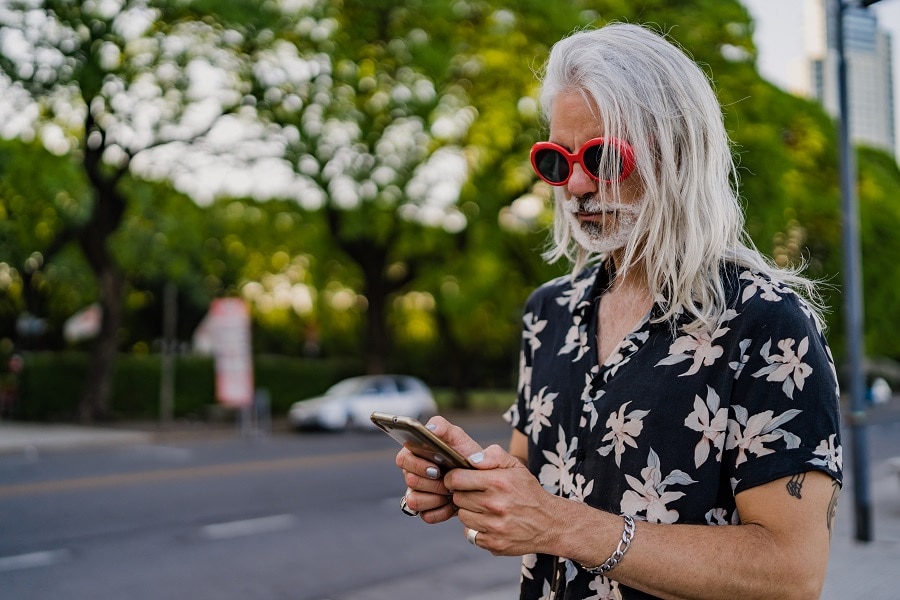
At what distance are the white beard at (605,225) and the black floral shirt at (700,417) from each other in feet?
0.52

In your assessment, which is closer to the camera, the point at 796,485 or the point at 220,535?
the point at 796,485

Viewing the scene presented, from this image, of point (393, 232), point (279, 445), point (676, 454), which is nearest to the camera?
point (676, 454)

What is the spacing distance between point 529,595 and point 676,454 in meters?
0.48

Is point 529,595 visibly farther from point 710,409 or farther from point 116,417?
point 116,417

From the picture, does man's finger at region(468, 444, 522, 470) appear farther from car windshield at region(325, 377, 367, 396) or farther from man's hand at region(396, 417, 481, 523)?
car windshield at region(325, 377, 367, 396)

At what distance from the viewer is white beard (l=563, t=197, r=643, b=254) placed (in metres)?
1.69

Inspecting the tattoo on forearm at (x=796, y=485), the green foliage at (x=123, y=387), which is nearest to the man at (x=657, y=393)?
→ the tattoo on forearm at (x=796, y=485)

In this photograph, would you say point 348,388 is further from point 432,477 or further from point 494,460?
point 494,460

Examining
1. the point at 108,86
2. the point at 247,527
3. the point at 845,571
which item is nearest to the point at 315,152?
the point at 108,86

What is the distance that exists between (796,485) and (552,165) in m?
0.74

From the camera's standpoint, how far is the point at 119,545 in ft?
27.5

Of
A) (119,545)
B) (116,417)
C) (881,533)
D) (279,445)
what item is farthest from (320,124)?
(881,533)

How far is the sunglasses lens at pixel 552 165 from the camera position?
1762mm

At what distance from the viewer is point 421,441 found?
4.59ft
